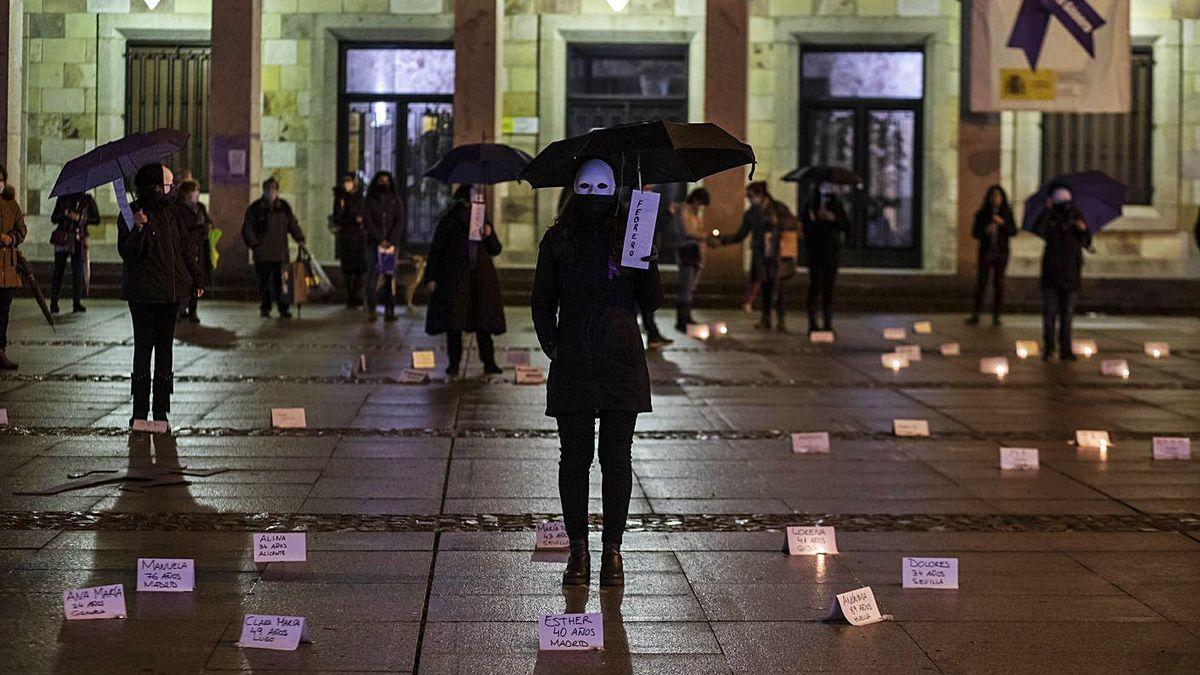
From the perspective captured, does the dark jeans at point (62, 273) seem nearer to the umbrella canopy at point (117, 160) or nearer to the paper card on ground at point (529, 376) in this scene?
the paper card on ground at point (529, 376)

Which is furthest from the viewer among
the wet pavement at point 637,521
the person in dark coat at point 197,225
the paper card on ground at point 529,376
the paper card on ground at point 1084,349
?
the person in dark coat at point 197,225

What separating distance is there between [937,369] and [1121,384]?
1.90 m

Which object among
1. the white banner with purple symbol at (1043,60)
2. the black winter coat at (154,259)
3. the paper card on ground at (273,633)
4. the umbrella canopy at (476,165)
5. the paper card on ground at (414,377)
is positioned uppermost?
the white banner with purple symbol at (1043,60)

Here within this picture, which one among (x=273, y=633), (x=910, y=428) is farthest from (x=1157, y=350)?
(x=273, y=633)

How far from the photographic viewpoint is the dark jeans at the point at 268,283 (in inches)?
923

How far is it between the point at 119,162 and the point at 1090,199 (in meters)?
11.1

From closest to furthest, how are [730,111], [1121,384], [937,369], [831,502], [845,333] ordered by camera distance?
[831,502] → [1121,384] → [937,369] → [845,333] → [730,111]

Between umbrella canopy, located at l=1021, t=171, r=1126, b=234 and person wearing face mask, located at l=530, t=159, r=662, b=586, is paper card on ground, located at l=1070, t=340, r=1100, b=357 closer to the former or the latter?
umbrella canopy, located at l=1021, t=171, r=1126, b=234

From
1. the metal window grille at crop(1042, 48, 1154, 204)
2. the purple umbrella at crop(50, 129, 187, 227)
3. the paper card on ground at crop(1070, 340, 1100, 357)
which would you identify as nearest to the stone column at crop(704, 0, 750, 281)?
the metal window grille at crop(1042, 48, 1154, 204)

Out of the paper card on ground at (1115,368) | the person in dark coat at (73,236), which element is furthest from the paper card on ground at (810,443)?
the person in dark coat at (73,236)

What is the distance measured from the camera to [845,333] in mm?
22359

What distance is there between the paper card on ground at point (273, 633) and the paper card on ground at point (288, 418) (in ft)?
20.5

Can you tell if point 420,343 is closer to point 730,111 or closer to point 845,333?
point 845,333

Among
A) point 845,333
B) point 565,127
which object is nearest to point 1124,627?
point 845,333
